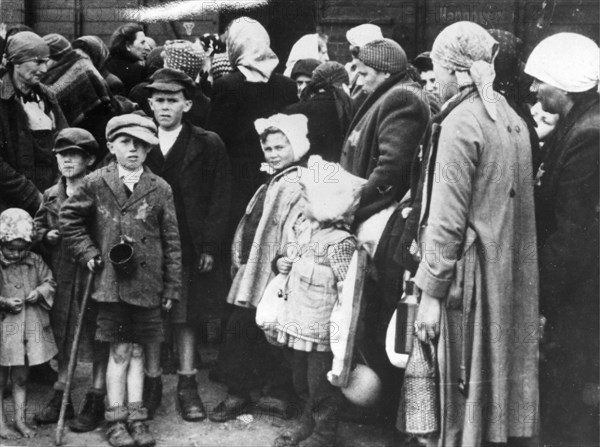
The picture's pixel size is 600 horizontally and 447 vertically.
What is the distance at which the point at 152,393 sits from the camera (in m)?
5.03

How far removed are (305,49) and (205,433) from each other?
277 centimetres

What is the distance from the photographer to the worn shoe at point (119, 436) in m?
4.68

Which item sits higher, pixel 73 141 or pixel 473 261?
pixel 73 141

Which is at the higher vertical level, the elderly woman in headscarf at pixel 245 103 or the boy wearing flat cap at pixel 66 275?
the elderly woman in headscarf at pixel 245 103

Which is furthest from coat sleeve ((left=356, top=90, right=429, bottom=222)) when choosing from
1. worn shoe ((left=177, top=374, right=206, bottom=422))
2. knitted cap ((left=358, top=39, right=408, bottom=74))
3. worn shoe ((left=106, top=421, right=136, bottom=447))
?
worn shoe ((left=106, top=421, right=136, bottom=447))

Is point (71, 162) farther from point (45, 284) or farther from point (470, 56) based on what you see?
point (470, 56)

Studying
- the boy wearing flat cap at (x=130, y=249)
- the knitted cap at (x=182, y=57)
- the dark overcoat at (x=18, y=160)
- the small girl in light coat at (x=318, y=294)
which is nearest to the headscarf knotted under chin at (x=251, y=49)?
the knitted cap at (x=182, y=57)

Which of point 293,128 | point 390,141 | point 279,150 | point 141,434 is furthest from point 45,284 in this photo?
point 390,141

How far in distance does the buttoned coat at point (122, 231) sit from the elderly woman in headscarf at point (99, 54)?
1257mm

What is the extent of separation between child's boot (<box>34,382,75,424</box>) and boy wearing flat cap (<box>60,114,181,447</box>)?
0.35 m

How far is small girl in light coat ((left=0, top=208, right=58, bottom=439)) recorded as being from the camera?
4805 millimetres

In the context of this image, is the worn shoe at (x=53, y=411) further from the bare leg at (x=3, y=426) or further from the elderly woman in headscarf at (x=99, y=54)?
the elderly woman in headscarf at (x=99, y=54)

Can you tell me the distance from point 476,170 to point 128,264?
193 cm

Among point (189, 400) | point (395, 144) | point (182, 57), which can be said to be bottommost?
point (189, 400)
